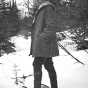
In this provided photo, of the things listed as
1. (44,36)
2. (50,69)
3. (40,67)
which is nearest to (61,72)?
(50,69)

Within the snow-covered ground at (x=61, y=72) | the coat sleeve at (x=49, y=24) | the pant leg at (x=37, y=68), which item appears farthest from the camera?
the snow-covered ground at (x=61, y=72)

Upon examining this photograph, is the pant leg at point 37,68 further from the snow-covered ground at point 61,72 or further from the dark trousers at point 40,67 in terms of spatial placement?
the snow-covered ground at point 61,72

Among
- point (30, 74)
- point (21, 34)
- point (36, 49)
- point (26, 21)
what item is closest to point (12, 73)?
point (30, 74)

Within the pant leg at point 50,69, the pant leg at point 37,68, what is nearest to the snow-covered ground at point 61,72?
the pant leg at point 50,69

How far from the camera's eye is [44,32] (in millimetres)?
3355

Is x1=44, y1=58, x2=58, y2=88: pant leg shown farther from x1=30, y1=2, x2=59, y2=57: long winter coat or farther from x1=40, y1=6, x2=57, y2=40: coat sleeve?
x1=40, y1=6, x2=57, y2=40: coat sleeve

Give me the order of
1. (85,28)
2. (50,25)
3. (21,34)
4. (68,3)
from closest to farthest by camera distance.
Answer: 1. (50,25)
2. (85,28)
3. (21,34)
4. (68,3)

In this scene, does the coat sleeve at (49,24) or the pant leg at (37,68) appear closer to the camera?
the coat sleeve at (49,24)

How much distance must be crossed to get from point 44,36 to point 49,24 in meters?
0.20

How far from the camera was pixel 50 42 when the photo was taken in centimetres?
345

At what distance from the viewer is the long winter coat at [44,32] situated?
3.32 metres

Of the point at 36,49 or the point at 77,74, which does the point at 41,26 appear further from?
the point at 77,74

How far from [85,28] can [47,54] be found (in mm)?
6743

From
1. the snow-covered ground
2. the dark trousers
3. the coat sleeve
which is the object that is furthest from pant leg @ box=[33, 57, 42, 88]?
the snow-covered ground
